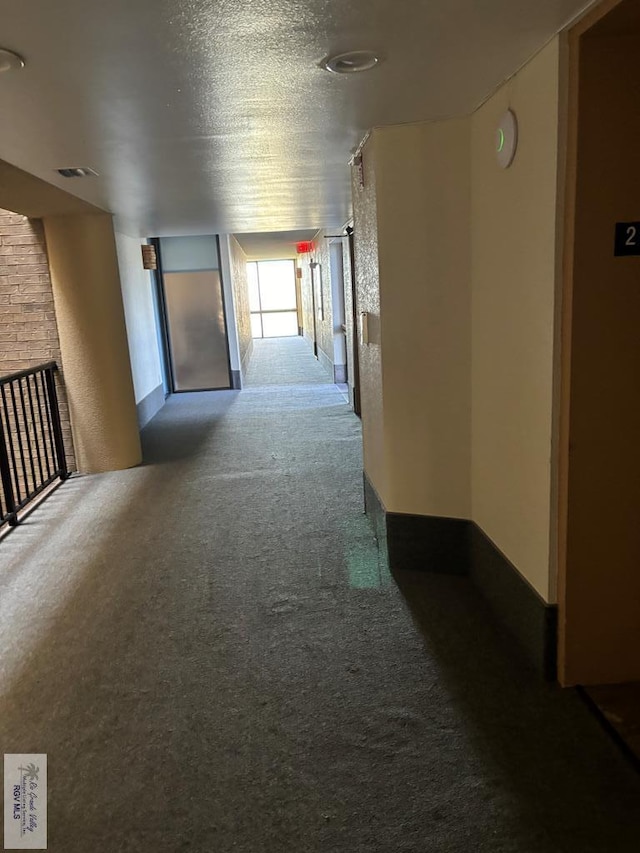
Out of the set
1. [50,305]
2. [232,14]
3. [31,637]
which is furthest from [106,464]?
[232,14]

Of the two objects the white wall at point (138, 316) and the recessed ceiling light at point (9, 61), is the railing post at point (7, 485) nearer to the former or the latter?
the white wall at point (138, 316)

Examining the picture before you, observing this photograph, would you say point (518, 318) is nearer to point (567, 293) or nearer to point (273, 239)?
point (567, 293)

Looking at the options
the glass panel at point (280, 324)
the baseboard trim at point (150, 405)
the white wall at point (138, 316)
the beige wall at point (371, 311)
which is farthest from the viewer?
the glass panel at point (280, 324)

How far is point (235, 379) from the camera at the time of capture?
938 centimetres

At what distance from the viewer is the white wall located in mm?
6699

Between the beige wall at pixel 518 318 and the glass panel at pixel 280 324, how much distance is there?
18.2 metres

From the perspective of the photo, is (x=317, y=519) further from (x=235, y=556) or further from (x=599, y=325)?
(x=599, y=325)

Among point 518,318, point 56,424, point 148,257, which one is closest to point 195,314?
point 148,257

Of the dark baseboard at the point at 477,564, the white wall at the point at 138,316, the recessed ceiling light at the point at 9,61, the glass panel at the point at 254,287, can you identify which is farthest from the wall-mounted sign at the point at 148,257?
the glass panel at the point at 254,287

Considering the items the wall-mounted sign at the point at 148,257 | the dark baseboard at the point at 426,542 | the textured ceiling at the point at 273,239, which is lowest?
the dark baseboard at the point at 426,542

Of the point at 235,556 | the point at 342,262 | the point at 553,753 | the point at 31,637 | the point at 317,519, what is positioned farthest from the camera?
the point at 342,262

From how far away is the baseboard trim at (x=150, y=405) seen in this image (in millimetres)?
6937

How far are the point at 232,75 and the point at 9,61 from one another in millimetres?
657

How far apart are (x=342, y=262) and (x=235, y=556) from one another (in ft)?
17.9
